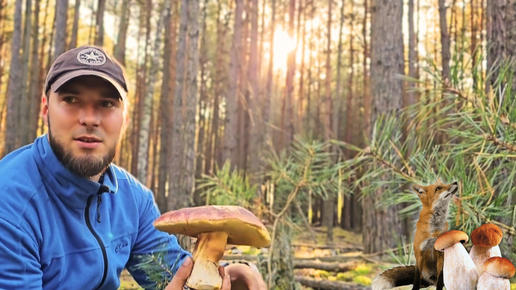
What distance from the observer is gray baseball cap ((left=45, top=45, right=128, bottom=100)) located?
1773mm

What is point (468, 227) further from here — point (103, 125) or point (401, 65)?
point (401, 65)

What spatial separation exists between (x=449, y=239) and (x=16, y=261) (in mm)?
1517

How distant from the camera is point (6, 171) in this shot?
65.5 inches

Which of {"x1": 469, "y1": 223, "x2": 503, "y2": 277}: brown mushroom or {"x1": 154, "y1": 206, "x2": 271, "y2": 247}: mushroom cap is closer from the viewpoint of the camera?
{"x1": 469, "y1": 223, "x2": 503, "y2": 277}: brown mushroom

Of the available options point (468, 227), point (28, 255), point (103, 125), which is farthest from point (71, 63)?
point (468, 227)

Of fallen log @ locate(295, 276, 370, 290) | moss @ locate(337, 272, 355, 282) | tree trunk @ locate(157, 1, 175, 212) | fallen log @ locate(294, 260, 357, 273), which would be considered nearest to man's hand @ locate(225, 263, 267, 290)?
fallen log @ locate(295, 276, 370, 290)

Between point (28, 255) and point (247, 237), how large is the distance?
95 centimetres

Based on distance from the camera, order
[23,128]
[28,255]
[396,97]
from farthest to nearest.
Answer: [23,128] → [396,97] → [28,255]

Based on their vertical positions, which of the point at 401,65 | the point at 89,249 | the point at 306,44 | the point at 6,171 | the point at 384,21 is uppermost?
the point at 306,44

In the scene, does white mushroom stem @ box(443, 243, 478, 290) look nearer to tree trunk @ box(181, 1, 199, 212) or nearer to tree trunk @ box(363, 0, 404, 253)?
tree trunk @ box(363, 0, 404, 253)

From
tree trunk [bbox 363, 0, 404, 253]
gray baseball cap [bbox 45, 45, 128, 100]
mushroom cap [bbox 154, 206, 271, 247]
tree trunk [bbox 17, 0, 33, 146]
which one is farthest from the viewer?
tree trunk [bbox 17, 0, 33, 146]

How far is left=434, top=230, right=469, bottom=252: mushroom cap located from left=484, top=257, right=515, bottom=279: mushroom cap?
0.19ft

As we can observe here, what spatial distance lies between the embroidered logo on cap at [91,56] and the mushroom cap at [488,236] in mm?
1710

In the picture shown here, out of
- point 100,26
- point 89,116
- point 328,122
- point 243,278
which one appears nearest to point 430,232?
point 243,278
